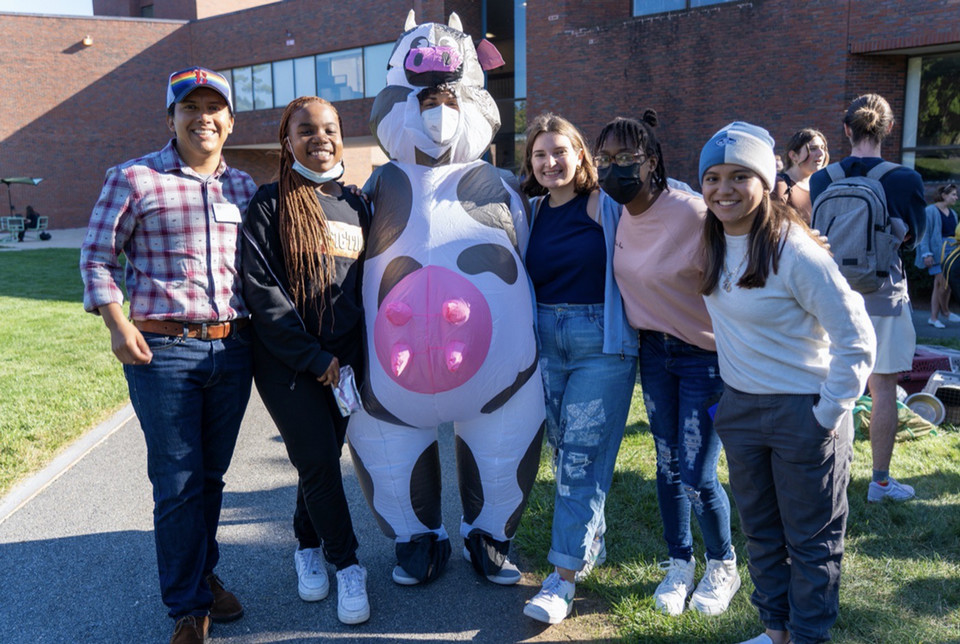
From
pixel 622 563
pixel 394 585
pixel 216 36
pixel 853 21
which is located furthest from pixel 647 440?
pixel 216 36

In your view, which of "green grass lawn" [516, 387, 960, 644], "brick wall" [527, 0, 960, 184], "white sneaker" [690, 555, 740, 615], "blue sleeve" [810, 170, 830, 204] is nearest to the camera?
"green grass lawn" [516, 387, 960, 644]

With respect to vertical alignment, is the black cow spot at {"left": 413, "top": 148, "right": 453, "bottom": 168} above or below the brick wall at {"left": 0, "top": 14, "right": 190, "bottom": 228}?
below

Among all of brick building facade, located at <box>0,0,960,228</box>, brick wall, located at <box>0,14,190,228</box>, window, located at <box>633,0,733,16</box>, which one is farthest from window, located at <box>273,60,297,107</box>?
window, located at <box>633,0,733,16</box>

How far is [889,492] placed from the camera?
3.91 m

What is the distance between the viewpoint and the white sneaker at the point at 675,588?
2.88m

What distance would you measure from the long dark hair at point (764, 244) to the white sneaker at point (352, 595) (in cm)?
181

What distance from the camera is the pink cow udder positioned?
2.85 metres

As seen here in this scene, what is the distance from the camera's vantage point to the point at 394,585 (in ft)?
10.5

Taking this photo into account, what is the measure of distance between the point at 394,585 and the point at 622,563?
3.38ft

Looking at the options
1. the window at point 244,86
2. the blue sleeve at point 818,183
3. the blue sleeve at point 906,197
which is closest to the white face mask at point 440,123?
the blue sleeve at point 818,183

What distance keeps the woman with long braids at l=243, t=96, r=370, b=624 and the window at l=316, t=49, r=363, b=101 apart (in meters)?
22.7

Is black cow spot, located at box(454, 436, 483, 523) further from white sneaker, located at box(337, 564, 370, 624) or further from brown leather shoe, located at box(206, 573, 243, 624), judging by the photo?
brown leather shoe, located at box(206, 573, 243, 624)

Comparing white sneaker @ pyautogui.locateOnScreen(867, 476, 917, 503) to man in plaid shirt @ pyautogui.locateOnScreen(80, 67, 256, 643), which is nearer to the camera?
man in plaid shirt @ pyautogui.locateOnScreen(80, 67, 256, 643)

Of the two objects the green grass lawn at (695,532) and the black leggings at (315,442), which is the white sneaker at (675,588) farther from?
the black leggings at (315,442)
